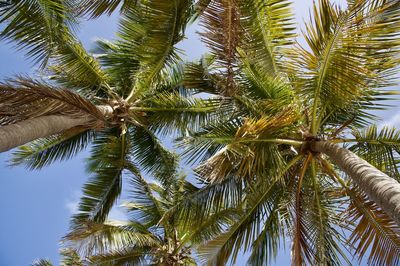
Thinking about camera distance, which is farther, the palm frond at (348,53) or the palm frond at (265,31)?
the palm frond at (265,31)

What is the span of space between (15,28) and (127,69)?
3.59 metres

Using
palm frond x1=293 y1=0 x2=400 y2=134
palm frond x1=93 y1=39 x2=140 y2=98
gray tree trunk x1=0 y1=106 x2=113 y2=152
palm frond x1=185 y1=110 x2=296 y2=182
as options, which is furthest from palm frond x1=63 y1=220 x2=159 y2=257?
palm frond x1=293 y1=0 x2=400 y2=134

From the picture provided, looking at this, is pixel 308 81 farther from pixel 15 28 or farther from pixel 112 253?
pixel 112 253

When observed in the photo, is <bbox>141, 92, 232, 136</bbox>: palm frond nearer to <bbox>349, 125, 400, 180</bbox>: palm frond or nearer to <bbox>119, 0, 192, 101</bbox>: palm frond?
<bbox>119, 0, 192, 101</bbox>: palm frond

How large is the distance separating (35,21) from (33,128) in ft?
8.47

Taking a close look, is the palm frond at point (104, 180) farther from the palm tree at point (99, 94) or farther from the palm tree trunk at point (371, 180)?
the palm tree trunk at point (371, 180)

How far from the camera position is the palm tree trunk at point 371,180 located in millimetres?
4218

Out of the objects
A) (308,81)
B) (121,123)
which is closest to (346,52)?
(308,81)

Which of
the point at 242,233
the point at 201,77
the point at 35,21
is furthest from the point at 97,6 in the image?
the point at 242,233

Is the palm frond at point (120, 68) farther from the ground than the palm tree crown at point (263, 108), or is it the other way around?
the palm frond at point (120, 68)

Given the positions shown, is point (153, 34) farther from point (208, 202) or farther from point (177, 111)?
point (208, 202)

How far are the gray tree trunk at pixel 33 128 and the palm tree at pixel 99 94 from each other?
0.01 m

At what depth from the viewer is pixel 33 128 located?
537 cm

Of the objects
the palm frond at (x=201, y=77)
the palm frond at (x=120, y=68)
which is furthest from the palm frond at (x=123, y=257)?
the palm frond at (x=201, y=77)
